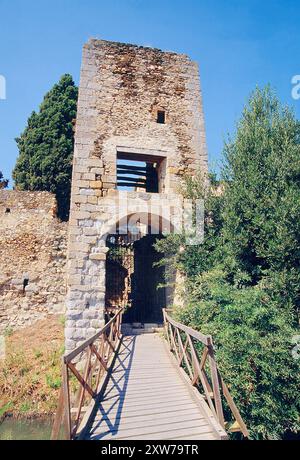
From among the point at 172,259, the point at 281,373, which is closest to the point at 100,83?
the point at 172,259

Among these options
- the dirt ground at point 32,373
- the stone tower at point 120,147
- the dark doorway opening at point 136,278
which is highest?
the stone tower at point 120,147

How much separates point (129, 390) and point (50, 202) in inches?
320

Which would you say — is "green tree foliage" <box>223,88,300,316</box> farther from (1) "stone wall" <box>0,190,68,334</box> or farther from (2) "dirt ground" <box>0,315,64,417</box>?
(1) "stone wall" <box>0,190,68,334</box>

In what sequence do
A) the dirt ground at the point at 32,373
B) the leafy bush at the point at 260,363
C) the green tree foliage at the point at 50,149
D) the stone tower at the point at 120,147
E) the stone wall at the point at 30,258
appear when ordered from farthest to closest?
the green tree foliage at the point at 50,149 → the stone wall at the point at 30,258 → the stone tower at the point at 120,147 → the dirt ground at the point at 32,373 → the leafy bush at the point at 260,363

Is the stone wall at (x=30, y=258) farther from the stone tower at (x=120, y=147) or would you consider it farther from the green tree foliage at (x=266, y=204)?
the green tree foliage at (x=266, y=204)

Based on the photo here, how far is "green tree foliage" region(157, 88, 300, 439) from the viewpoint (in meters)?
5.00

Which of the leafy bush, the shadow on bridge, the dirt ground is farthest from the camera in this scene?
the dirt ground

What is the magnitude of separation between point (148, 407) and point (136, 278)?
8.46 m

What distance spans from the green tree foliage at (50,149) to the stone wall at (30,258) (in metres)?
2.83

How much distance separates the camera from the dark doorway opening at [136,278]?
10.2m

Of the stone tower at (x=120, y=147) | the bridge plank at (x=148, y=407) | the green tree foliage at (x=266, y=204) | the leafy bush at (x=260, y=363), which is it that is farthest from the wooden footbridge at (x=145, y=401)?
the green tree foliage at (x=266, y=204)

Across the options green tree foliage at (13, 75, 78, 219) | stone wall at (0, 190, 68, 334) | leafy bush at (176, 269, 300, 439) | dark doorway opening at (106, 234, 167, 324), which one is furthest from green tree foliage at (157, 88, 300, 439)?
green tree foliage at (13, 75, 78, 219)

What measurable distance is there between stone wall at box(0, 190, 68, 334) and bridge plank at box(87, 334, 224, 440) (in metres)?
5.15

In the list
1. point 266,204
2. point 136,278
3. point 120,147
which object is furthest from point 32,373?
point 266,204
